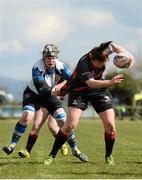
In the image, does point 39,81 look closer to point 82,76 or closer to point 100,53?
point 82,76

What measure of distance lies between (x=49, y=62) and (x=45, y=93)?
73 centimetres

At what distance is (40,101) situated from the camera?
469 inches

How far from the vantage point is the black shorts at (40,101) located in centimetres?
1179

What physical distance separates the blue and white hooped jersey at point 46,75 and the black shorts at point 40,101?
25 cm

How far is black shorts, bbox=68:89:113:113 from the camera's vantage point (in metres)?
10.6

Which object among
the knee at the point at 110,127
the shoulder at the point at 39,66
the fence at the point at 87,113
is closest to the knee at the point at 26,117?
the shoulder at the point at 39,66

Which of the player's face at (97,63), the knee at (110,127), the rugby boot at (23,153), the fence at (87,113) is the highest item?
the player's face at (97,63)

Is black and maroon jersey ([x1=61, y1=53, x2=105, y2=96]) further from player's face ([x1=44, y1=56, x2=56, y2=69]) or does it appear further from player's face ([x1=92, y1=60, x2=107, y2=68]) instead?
player's face ([x1=44, y1=56, x2=56, y2=69])

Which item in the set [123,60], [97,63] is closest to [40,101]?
[97,63]

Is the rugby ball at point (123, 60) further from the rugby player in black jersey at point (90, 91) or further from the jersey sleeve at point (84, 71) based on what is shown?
the jersey sleeve at point (84, 71)

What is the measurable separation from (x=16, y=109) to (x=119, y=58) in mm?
56099

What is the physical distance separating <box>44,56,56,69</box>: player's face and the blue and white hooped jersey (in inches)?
3.5

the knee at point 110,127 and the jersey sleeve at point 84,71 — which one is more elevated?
the jersey sleeve at point 84,71

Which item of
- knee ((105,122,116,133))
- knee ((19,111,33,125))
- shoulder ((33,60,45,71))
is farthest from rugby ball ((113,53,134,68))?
knee ((19,111,33,125))
